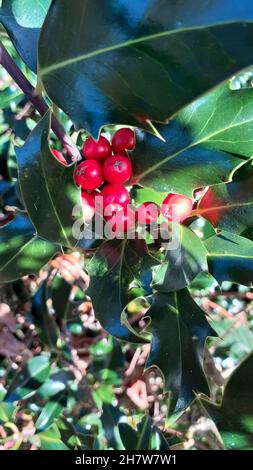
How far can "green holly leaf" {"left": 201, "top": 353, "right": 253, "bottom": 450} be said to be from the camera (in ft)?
2.93

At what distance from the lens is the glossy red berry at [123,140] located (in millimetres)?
859

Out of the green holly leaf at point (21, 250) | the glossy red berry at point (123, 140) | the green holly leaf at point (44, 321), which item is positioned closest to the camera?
the glossy red berry at point (123, 140)

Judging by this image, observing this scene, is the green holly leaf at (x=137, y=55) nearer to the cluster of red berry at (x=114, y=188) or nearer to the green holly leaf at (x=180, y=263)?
the cluster of red berry at (x=114, y=188)

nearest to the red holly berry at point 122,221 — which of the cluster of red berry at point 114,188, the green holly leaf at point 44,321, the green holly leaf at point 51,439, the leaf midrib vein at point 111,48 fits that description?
the cluster of red berry at point 114,188

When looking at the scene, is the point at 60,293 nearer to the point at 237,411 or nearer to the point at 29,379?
the point at 29,379

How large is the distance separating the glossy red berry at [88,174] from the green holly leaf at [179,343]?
10.9 inches

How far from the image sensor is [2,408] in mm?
1438

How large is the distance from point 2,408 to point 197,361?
2.34 ft

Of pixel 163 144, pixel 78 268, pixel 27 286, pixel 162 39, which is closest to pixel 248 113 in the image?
pixel 163 144

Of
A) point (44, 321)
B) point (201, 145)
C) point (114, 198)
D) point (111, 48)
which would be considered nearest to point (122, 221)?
point (114, 198)

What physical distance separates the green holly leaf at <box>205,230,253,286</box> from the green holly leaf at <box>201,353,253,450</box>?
0.14 m

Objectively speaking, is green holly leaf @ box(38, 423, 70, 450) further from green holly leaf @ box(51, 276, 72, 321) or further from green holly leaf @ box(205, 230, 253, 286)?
green holly leaf @ box(205, 230, 253, 286)

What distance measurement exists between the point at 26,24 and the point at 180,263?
435 millimetres

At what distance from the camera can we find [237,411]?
0.91 metres
